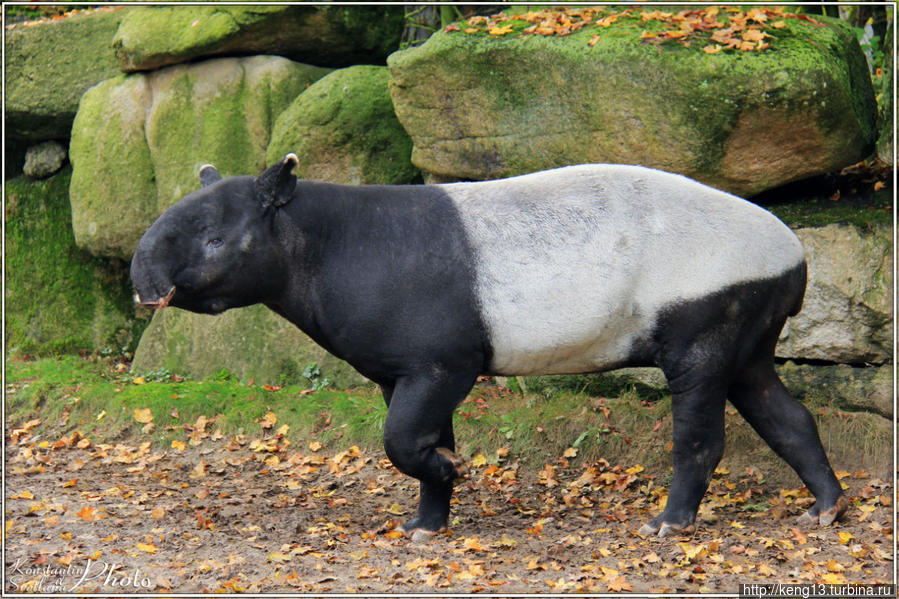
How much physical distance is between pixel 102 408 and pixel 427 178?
3.84 m

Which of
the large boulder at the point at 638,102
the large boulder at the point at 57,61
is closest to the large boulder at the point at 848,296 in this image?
the large boulder at the point at 638,102

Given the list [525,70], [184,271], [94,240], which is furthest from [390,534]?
[94,240]

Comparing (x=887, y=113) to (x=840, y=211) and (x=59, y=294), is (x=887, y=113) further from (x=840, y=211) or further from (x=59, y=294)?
(x=59, y=294)

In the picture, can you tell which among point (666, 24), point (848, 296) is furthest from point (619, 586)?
point (666, 24)

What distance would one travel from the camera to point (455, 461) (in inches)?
224

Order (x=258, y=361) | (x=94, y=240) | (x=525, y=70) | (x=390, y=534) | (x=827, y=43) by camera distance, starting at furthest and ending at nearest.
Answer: (x=94, y=240) < (x=258, y=361) < (x=525, y=70) < (x=827, y=43) < (x=390, y=534)

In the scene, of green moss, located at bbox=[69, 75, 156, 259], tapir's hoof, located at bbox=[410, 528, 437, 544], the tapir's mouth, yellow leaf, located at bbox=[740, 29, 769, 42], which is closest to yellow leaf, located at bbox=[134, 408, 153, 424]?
green moss, located at bbox=[69, 75, 156, 259]

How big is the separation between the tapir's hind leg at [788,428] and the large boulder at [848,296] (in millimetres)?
1598

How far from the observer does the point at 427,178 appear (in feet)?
29.8

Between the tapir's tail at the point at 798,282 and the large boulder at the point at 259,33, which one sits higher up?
the large boulder at the point at 259,33

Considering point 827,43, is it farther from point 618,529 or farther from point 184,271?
point 184,271

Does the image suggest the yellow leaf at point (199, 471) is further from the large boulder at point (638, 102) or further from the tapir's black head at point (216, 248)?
the large boulder at point (638, 102)

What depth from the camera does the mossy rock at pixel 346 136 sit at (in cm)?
930

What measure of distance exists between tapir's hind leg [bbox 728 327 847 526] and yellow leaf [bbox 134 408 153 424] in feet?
17.5
